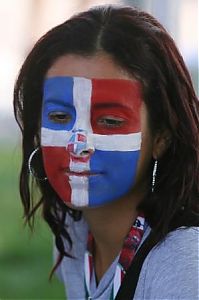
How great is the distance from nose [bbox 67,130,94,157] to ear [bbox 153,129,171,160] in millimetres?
158

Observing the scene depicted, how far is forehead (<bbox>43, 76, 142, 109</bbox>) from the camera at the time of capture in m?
1.63

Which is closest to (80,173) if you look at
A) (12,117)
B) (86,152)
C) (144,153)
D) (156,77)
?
(86,152)

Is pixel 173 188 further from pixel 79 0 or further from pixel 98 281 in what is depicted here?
pixel 79 0

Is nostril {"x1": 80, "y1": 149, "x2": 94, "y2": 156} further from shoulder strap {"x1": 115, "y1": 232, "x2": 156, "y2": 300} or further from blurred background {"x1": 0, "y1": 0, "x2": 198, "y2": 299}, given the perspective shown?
blurred background {"x1": 0, "y1": 0, "x2": 198, "y2": 299}

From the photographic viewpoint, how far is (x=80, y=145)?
162 cm

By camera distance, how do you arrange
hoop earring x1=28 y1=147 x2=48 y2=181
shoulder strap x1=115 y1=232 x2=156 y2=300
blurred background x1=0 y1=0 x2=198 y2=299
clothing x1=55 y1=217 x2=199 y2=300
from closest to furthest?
clothing x1=55 y1=217 x2=199 y2=300
shoulder strap x1=115 y1=232 x2=156 y2=300
hoop earring x1=28 y1=147 x2=48 y2=181
blurred background x1=0 y1=0 x2=198 y2=299

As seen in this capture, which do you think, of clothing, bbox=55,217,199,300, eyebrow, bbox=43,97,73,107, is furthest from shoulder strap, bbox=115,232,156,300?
eyebrow, bbox=43,97,73,107

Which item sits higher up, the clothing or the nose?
the nose

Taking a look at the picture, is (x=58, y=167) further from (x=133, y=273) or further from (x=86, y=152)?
(x=133, y=273)

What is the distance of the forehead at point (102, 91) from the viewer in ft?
5.35

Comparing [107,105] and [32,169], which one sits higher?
[107,105]

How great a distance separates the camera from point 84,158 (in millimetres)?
1627

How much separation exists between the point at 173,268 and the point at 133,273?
0.12 metres

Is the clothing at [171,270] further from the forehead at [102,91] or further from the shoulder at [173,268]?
the forehead at [102,91]
